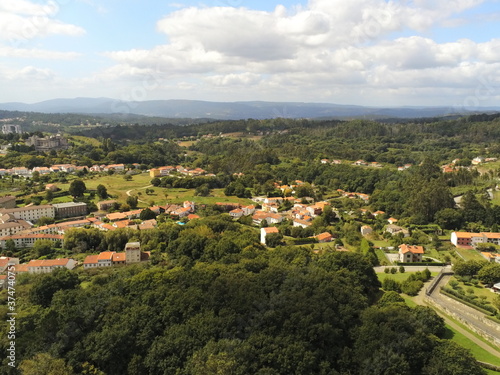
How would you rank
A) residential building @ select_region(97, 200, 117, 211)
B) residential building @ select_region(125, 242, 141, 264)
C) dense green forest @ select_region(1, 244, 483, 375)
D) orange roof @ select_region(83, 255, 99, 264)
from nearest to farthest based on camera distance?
dense green forest @ select_region(1, 244, 483, 375) → orange roof @ select_region(83, 255, 99, 264) → residential building @ select_region(125, 242, 141, 264) → residential building @ select_region(97, 200, 117, 211)

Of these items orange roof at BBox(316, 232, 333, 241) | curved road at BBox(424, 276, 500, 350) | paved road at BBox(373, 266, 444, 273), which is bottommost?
paved road at BBox(373, 266, 444, 273)

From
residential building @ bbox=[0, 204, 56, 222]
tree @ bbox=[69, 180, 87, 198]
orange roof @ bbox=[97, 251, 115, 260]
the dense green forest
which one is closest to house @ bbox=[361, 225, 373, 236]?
the dense green forest

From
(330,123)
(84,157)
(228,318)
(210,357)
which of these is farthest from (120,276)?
(330,123)

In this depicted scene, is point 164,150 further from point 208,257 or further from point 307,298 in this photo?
point 307,298

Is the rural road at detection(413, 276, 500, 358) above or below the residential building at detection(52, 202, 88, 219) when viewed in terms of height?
below

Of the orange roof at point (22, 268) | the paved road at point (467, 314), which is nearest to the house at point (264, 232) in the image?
the paved road at point (467, 314)

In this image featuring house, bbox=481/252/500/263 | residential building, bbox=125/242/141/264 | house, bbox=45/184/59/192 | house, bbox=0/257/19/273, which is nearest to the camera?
house, bbox=0/257/19/273

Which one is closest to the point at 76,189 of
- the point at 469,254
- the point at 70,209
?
the point at 70,209

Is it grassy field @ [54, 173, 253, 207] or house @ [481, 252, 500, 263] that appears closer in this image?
house @ [481, 252, 500, 263]

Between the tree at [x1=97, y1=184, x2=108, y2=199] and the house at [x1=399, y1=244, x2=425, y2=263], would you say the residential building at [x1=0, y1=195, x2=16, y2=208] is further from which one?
the house at [x1=399, y1=244, x2=425, y2=263]
